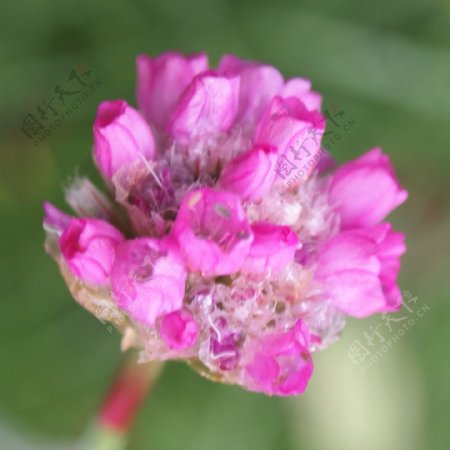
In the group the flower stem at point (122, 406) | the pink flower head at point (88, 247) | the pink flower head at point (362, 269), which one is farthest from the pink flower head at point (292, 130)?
the flower stem at point (122, 406)

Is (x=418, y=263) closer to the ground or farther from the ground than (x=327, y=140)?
closer to the ground

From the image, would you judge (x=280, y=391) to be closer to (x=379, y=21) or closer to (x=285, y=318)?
(x=285, y=318)

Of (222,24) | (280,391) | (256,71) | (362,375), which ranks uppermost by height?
(256,71)

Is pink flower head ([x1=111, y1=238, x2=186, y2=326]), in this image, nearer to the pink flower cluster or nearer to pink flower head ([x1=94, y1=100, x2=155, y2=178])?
the pink flower cluster

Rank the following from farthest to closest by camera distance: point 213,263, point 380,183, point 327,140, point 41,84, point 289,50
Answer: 1. point 289,50
2. point 41,84
3. point 327,140
4. point 380,183
5. point 213,263

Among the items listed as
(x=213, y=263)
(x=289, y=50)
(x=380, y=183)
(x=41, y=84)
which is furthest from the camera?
(x=289, y=50)

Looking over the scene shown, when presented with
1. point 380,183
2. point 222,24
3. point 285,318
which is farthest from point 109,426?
point 222,24
